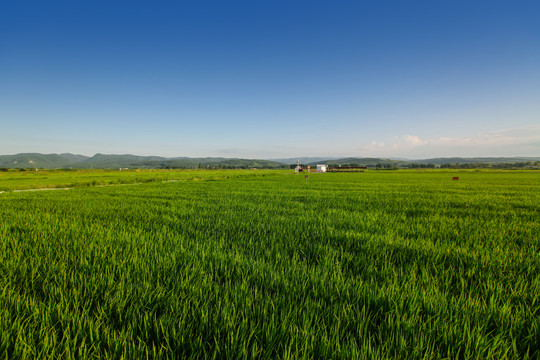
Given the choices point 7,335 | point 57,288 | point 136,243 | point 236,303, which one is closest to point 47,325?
point 7,335

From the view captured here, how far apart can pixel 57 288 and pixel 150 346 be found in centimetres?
130

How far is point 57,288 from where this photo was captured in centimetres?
193

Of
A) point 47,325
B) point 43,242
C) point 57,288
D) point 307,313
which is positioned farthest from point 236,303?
point 43,242

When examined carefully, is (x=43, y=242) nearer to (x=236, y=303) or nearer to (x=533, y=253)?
(x=236, y=303)

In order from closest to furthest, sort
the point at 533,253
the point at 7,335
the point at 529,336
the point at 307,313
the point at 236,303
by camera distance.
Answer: the point at 7,335, the point at 529,336, the point at 307,313, the point at 236,303, the point at 533,253

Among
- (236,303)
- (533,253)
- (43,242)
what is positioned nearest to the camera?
(236,303)

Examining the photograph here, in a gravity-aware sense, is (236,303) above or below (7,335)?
below

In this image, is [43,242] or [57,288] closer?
[57,288]

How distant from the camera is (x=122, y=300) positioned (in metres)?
1.78

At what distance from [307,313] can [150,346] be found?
1.08 meters

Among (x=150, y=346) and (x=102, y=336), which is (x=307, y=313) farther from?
(x=102, y=336)

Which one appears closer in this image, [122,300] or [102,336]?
[102,336]

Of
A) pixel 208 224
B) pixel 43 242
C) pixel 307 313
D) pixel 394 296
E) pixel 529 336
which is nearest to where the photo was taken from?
pixel 529 336

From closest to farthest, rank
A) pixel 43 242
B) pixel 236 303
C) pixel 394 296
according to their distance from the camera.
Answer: pixel 236 303 → pixel 394 296 → pixel 43 242
